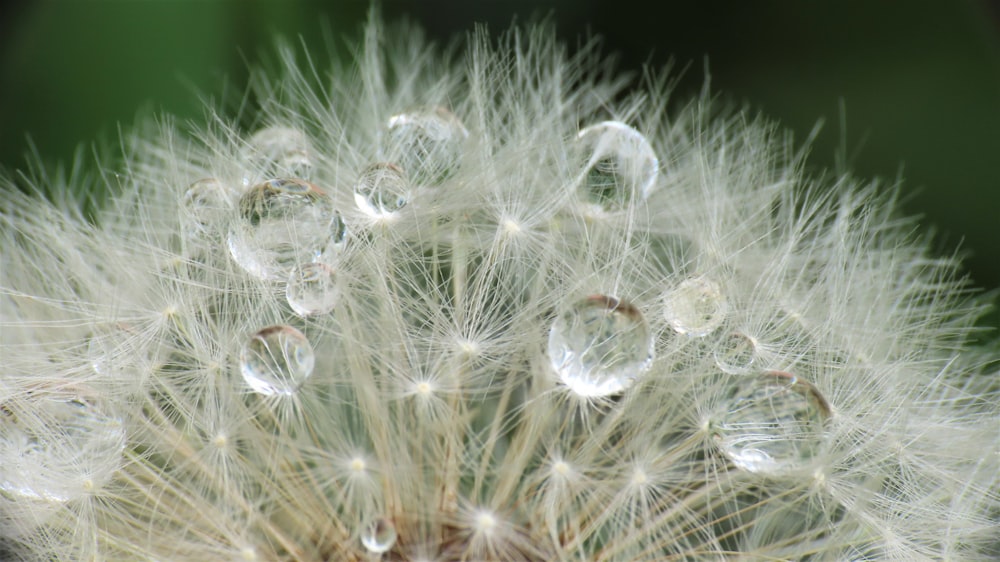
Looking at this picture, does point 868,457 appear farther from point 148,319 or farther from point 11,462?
point 11,462

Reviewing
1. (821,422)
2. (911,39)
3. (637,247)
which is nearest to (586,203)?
(637,247)

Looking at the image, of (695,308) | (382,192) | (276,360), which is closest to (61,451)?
(276,360)

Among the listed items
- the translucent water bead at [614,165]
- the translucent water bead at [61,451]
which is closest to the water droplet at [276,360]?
the translucent water bead at [61,451]

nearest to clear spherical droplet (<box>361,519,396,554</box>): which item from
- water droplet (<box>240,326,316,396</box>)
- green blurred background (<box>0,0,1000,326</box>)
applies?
water droplet (<box>240,326,316,396</box>)

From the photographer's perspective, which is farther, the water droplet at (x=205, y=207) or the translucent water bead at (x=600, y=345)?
the water droplet at (x=205, y=207)

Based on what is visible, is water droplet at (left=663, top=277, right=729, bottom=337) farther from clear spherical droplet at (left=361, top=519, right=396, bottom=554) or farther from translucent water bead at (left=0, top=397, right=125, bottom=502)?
translucent water bead at (left=0, top=397, right=125, bottom=502)

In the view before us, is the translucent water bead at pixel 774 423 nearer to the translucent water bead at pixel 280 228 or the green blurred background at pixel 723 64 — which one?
the translucent water bead at pixel 280 228
